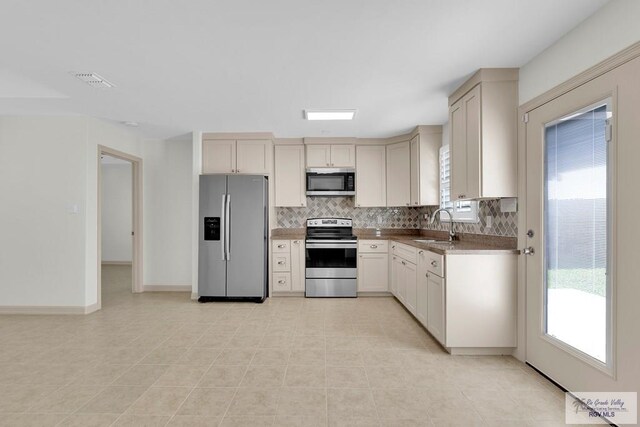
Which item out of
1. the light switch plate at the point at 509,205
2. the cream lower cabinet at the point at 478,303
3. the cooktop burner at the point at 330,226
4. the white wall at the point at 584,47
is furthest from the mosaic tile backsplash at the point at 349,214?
the white wall at the point at 584,47

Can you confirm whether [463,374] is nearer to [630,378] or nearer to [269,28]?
[630,378]

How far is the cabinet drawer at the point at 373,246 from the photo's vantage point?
439 centimetres

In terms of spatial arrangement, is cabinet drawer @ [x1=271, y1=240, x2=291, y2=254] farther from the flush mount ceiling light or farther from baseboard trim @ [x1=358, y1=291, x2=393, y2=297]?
the flush mount ceiling light

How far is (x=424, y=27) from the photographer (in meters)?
1.92

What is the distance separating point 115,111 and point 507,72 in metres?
3.99

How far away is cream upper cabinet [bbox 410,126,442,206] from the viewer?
13.5 ft

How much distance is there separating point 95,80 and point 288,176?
8.27 ft

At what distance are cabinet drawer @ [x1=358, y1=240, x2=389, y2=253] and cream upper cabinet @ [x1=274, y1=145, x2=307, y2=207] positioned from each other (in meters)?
1.05

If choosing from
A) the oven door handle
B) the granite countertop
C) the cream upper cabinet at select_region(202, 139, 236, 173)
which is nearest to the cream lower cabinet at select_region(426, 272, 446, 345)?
the granite countertop

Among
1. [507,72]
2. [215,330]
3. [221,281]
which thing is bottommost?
[215,330]

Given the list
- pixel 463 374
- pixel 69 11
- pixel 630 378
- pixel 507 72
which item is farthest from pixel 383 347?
pixel 69 11

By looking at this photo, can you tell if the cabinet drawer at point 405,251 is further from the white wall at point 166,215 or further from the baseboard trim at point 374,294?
the white wall at point 166,215

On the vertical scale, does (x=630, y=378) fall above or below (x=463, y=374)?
above

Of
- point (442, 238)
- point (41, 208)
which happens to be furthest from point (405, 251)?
point (41, 208)
